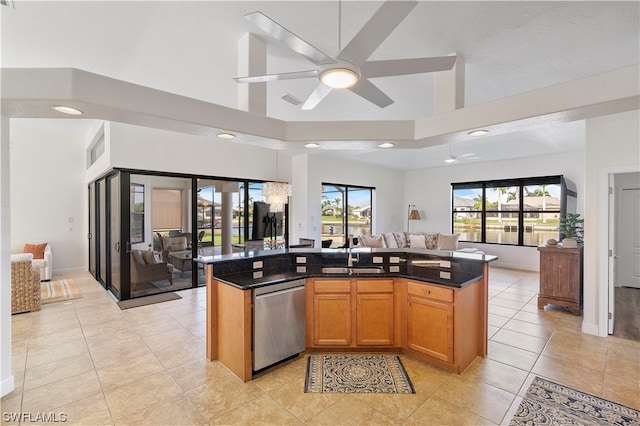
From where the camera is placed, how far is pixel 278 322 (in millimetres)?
2859

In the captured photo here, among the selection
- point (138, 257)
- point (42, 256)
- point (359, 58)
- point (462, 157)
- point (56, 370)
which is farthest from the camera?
point (462, 157)

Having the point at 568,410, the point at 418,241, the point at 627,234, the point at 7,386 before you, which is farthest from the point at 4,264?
the point at 627,234

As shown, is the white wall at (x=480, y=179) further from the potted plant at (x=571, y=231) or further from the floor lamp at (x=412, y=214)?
the potted plant at (x=571, y=231)

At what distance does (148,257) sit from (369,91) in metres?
4.90

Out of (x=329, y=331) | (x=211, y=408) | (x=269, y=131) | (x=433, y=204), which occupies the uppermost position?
(x=269, y=131)

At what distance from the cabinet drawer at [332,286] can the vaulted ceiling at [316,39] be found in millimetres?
1497

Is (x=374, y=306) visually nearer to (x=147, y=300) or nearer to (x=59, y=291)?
(x=147, y=300)

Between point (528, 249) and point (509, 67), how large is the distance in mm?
6275

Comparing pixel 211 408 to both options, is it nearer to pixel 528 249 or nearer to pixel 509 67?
pixel 509 67

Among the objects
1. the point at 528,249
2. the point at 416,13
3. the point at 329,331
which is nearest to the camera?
the point at 416,13

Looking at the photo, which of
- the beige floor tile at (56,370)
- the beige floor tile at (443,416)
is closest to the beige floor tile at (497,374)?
the beige floor tile at (443,416)

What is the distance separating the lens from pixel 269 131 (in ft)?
9.54

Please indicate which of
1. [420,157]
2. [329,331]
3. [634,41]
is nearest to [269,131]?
[329,331]

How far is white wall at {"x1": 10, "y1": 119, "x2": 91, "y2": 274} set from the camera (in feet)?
21.0
